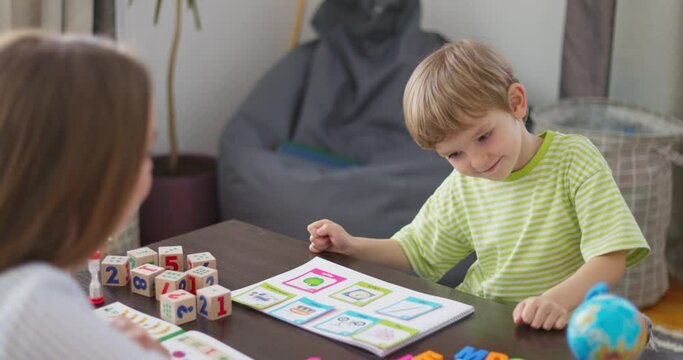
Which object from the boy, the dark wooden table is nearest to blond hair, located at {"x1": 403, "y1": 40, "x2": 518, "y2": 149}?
the boy

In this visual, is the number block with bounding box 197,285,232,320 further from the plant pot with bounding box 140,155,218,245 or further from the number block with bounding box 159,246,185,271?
the plant pot with bounding box 140,155,218,245

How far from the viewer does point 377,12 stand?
3.23 meters

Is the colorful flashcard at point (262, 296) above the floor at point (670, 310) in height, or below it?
above

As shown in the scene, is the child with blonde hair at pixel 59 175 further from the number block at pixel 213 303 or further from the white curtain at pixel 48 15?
the white curtain at pixel 48 15

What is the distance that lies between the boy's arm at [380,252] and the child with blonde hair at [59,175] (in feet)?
2.27

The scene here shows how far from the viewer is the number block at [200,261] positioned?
1422mm

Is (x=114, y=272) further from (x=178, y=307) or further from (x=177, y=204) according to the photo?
(x=177, y=204)

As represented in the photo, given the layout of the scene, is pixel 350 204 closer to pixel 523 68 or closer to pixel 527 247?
pixel 523 68

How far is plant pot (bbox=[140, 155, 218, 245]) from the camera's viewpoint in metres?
2.96

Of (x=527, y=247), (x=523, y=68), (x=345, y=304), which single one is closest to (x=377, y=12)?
(x=523, y=68)

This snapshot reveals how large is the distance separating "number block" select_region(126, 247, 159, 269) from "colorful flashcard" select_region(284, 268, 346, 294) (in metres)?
0.23

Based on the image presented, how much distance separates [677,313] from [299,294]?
1782mm

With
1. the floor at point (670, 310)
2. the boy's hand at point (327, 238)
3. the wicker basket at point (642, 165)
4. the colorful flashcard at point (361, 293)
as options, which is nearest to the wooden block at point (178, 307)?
the colorful flashcard at point (361, 293)

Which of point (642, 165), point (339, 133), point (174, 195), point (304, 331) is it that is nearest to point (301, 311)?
point (304, 331)
